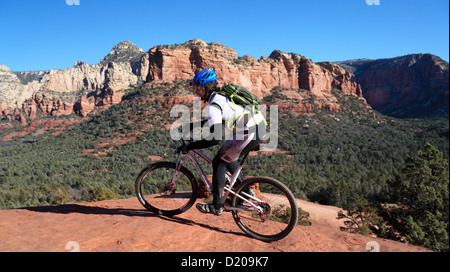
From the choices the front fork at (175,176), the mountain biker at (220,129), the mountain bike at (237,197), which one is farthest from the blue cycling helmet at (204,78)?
the front fork at (175,176)

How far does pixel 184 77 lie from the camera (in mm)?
74625

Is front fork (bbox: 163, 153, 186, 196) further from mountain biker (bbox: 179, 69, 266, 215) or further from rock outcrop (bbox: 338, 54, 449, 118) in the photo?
rock outcrop (bbox: 338, 54, 449, 118)

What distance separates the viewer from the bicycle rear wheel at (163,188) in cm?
438

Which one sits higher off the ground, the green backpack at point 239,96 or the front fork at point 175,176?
the green backpack at point 239,96

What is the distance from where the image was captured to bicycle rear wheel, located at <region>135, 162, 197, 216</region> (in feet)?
14.4

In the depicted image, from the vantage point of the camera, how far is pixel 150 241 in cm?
337

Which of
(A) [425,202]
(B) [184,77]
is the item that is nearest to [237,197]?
(A) [425,202]

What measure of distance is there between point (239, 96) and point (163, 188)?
246 centimetres

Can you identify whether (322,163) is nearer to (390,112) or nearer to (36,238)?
(36,238)

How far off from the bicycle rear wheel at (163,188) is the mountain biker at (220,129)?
28.1 inches

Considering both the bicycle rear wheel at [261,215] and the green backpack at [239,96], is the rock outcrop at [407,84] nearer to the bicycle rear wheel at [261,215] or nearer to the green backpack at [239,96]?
the bicycle rear wheel at [261,215]

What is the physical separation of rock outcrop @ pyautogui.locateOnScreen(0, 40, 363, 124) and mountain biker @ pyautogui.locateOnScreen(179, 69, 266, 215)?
69.5m

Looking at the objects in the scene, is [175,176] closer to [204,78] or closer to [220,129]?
[220,129]

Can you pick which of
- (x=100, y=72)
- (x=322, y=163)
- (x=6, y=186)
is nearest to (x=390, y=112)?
(x=322, y=163)
